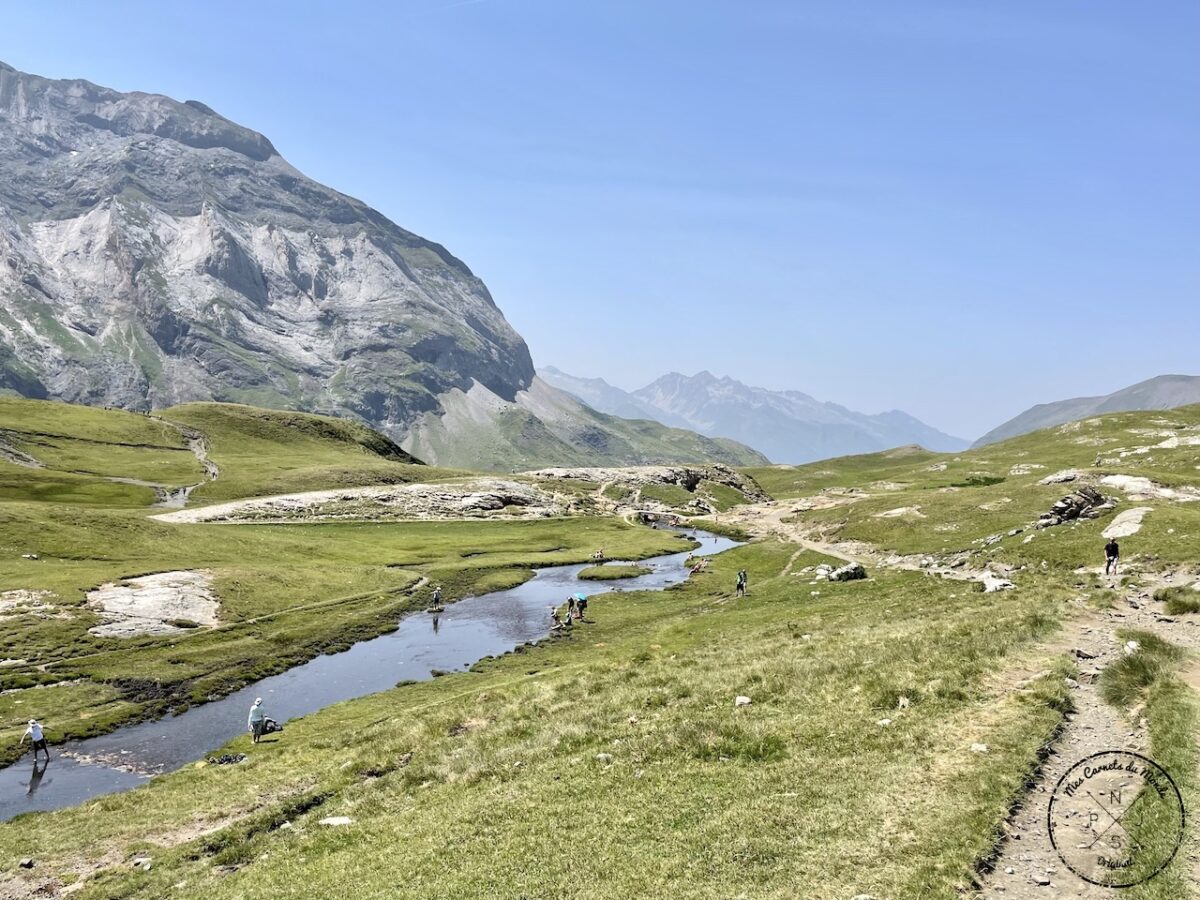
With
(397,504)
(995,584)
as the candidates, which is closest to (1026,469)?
(995,584)

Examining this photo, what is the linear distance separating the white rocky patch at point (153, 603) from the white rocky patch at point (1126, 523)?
8125cm

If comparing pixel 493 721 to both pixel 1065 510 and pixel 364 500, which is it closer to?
pixel 1065 510

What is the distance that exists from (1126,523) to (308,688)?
67.8m

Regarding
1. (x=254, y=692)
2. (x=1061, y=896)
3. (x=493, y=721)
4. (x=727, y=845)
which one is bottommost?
(x=254, y=692)

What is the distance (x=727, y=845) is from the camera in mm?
16219

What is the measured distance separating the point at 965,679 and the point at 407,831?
798 inches

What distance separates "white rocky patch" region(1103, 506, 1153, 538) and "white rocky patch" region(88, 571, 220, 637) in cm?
8125

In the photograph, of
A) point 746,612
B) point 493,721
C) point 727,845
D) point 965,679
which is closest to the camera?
point 727,845

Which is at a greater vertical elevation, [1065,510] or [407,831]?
[1065,510]

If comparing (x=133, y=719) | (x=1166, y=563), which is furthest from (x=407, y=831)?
→ (x=1166, y=563)

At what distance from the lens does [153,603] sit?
66.0m

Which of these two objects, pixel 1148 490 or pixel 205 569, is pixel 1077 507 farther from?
pixel 205 569

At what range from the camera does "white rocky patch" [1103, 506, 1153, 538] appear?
173 ft

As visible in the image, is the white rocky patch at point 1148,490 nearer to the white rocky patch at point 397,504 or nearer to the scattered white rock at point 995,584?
Answer: the scattered white rock at point 995,584
